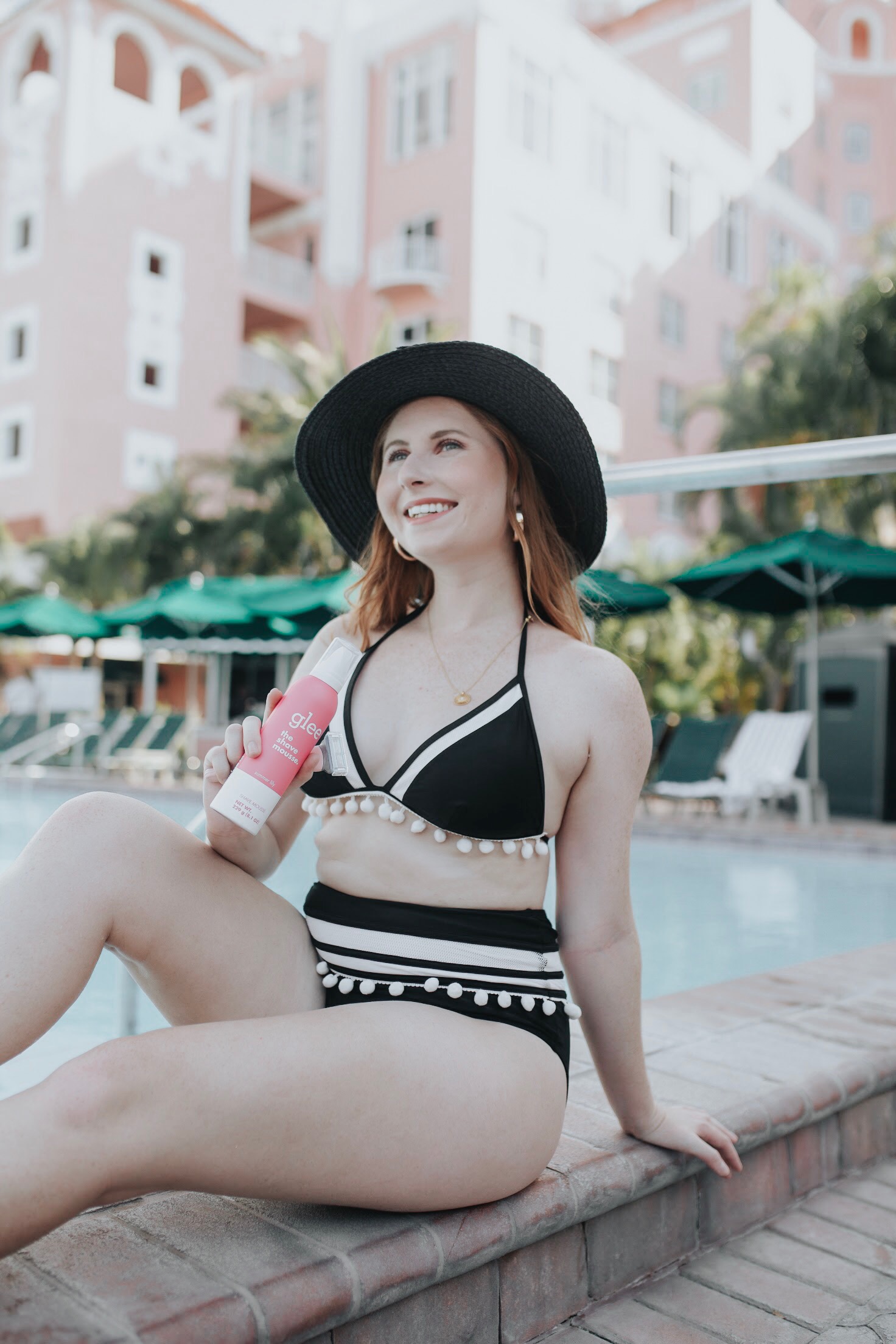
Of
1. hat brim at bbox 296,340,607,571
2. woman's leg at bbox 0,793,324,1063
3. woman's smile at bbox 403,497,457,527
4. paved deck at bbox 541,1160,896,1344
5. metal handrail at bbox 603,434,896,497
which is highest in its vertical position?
metal handrail at bbox 603,434,896,497

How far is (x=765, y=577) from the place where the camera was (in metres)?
10.7

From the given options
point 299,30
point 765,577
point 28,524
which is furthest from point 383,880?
point 299,30

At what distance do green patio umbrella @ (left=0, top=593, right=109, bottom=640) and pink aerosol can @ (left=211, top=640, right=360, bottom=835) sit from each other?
13640 mm

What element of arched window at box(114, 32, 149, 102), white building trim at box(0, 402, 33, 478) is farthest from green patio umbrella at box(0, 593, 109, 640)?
arched window at box(114, 32, 149, 102)

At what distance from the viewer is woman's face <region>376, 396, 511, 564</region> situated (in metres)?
1.81

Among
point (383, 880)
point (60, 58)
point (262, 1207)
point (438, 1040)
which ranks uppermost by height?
point (60, 58)

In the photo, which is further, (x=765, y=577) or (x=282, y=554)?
(x=282, y=554)

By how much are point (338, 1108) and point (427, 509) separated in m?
0.91

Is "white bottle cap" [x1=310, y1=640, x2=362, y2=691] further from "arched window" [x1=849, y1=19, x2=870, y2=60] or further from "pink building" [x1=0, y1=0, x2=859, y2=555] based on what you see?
A: "arched window" [x1=849, y1=19, x2=870, y2=60]

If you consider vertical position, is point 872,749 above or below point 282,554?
below

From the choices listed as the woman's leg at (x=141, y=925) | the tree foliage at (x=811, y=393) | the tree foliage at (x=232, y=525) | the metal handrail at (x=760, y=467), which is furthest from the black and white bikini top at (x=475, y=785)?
the tree foliage at (x=232, y=525)

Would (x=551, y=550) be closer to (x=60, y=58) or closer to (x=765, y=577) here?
(x=765, y=577)

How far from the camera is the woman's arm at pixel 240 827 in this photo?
1527 millimetres

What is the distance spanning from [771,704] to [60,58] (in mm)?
19410
